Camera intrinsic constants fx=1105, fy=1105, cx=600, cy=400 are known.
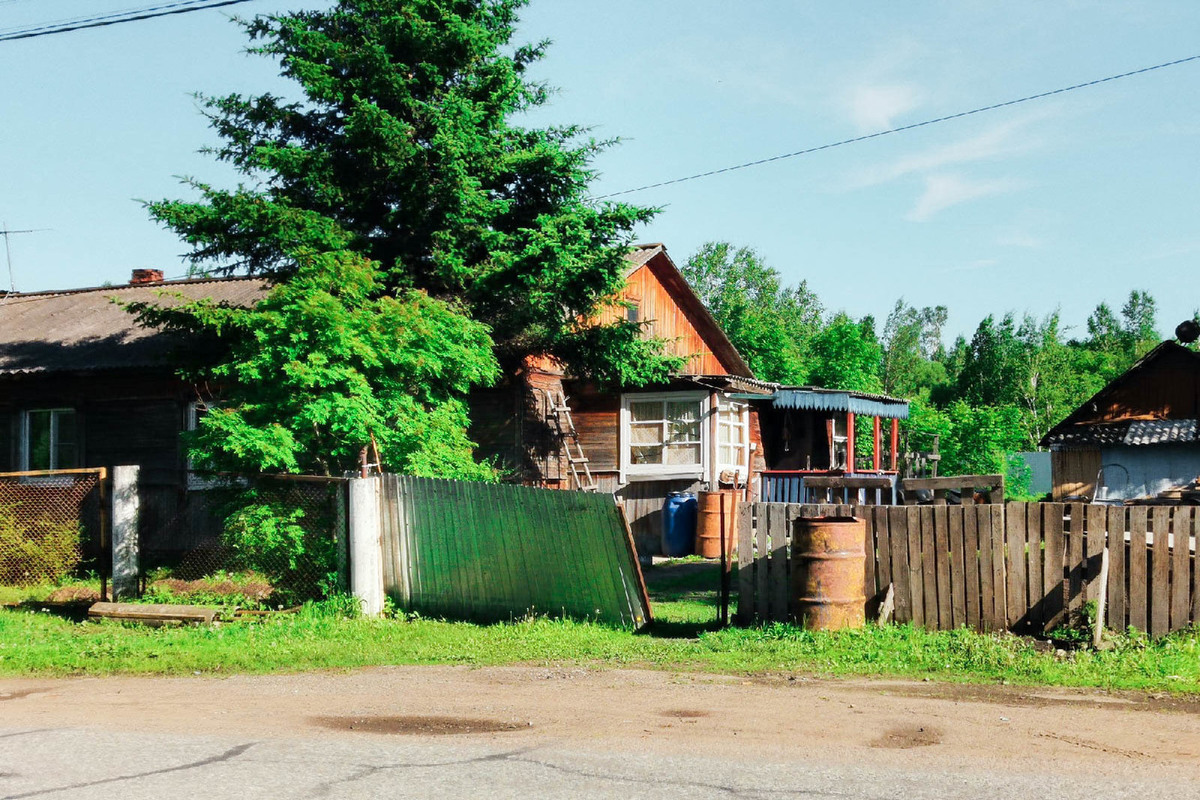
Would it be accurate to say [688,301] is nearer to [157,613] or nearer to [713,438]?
[713,438]

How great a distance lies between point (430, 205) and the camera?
1698 cm

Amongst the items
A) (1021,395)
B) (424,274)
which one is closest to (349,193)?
(424,274)

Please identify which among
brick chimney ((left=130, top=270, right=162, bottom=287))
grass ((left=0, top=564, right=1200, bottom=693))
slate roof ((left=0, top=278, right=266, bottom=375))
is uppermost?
brick chimney ((left=130, top=270, right=162, bottom=287))

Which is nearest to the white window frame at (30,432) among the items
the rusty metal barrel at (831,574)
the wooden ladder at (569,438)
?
the wooden ladder at (569,438)

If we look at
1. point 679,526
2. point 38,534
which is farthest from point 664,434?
point 38,534

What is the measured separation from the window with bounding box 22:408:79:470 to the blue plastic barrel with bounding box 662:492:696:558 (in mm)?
11065

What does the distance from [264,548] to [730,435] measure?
12972 millimetres

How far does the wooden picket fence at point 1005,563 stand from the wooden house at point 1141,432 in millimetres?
21418

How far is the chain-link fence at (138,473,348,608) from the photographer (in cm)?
1223

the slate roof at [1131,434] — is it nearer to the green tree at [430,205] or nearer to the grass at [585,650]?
the green tree at [430,205]

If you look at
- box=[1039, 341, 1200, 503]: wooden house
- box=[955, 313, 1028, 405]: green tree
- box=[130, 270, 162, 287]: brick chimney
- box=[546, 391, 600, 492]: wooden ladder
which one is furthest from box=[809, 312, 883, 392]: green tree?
box=[130, 270, 162, 287]: brick chimney

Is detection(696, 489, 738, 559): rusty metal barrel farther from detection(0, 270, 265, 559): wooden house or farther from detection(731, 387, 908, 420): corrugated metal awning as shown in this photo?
detection(0, 270, 265, 559): wooden house

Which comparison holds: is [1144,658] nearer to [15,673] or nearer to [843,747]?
[843,747]

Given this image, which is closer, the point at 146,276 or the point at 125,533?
the point at 125,533
